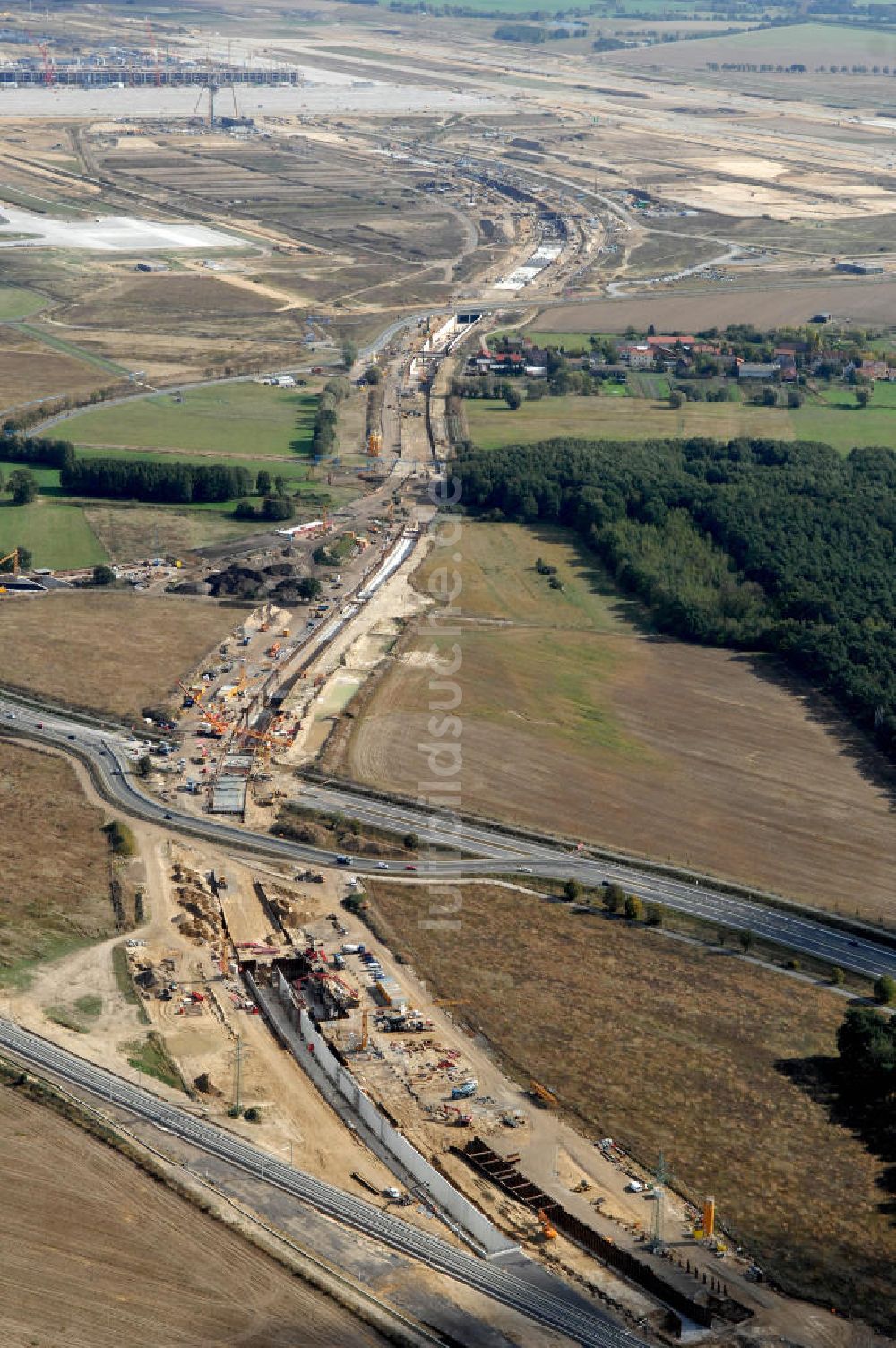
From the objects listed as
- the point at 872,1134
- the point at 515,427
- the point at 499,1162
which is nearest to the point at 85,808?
the point at 499,1162

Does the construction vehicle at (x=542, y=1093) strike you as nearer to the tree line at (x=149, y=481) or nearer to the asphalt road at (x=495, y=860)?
the asphalt road at (x=495, y=860)

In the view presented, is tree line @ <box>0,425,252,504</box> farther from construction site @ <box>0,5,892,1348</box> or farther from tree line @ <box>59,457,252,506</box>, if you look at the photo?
construction site @ <box>0,5,892,1348</box>

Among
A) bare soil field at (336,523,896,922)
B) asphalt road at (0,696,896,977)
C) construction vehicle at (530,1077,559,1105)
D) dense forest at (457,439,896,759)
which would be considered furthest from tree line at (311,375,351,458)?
construction vehicle at (530,1077,559,1105)

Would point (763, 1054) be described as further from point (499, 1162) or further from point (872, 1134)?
point (499, 1162)

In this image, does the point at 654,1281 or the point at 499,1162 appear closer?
the point at 654,1281

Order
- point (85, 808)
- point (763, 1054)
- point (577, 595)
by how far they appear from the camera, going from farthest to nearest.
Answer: point (577, 595) → point (85, 808) → point (763, 1054)

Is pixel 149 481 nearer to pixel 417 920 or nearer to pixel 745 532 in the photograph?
pixel 745 532

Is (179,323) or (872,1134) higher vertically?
(179,323)
